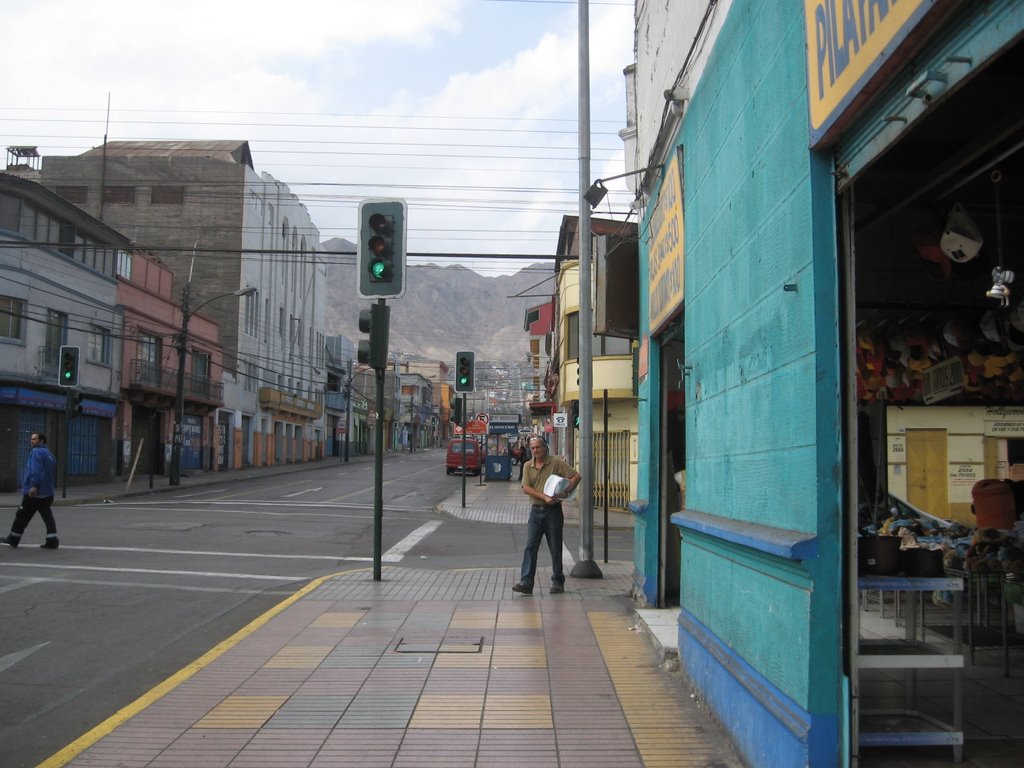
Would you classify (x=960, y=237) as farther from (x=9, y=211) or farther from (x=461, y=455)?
(x=461, y=455)

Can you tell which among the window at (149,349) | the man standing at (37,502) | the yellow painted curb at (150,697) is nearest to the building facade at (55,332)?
the window at (149,349)

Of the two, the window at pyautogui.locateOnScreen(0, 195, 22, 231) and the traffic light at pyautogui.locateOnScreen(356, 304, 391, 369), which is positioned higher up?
the window at pyautogui.locateOnScreen(0, 195, 22, 231)

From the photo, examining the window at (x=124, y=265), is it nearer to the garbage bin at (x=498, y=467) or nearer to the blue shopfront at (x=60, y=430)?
the blue shopfront at (x=60, y=430)

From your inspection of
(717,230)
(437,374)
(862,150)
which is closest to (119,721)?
(717,230)

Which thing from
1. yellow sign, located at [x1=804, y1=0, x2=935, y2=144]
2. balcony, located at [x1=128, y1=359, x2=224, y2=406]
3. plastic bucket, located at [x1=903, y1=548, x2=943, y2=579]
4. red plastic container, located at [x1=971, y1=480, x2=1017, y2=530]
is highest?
balcony, located at [x1=128, y1=359, x2=224, y2=406]

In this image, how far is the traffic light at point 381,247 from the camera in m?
10.5

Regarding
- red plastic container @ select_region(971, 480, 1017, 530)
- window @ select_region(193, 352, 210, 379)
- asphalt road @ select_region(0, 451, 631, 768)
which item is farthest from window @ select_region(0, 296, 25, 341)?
red plastic container @ select_region(971, 480, 1017, 530)

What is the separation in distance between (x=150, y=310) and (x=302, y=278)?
25.6 meters

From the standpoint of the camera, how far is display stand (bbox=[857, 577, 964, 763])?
412cm

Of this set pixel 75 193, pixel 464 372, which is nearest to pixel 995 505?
pixel 464 372

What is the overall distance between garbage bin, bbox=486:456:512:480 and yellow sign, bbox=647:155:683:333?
1251 inches

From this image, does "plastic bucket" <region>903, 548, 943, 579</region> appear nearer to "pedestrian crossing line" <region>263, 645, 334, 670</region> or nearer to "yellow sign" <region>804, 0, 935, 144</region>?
"yellow sign" <region>804, 0, 935, 144</region>

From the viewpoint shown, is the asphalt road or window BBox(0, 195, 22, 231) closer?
the asphalt road

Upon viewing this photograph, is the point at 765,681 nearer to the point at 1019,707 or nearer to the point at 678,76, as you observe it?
the point at 1019,707
